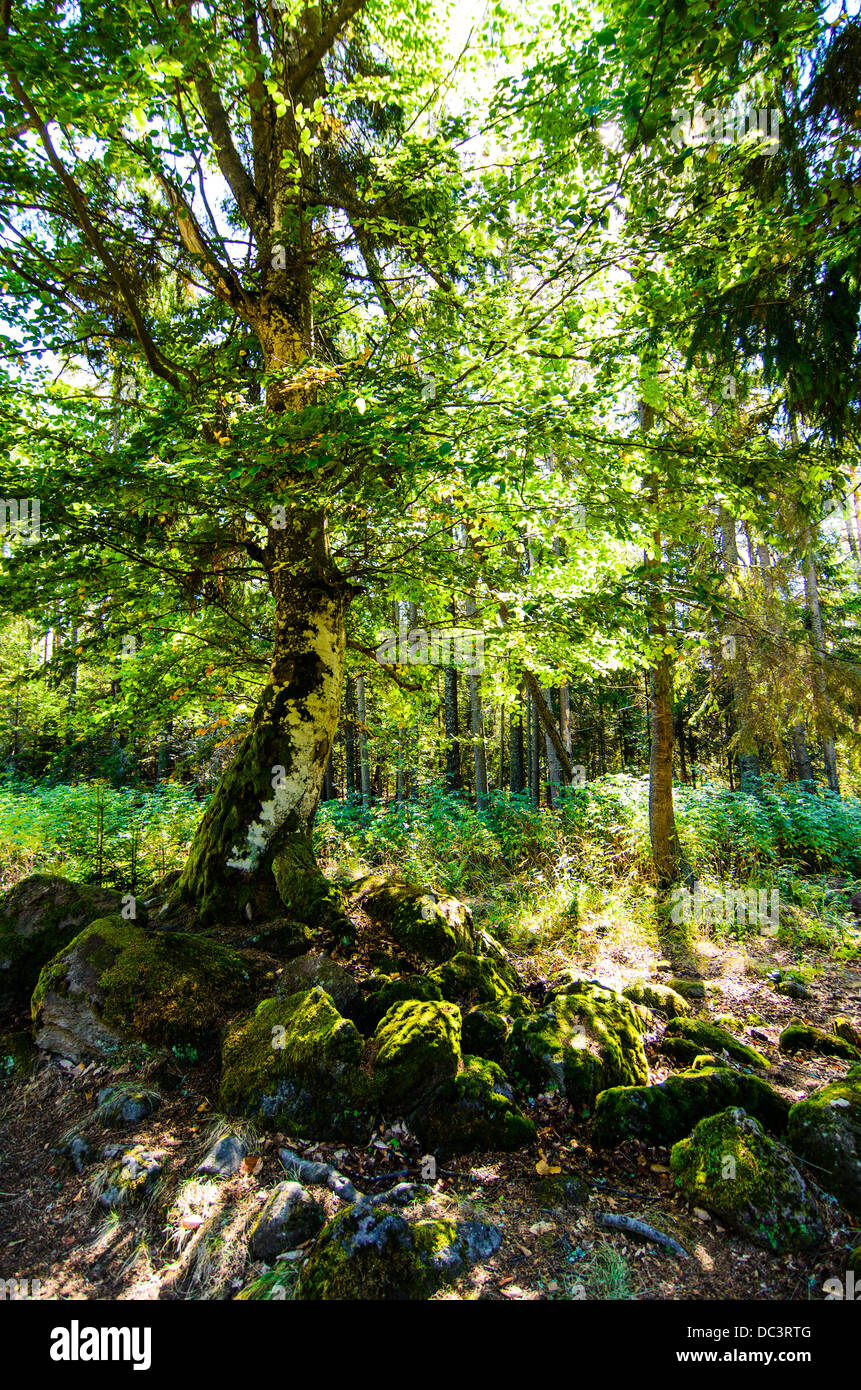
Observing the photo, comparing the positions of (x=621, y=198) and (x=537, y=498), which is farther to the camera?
(x=537, y=498)

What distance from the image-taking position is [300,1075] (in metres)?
3.45

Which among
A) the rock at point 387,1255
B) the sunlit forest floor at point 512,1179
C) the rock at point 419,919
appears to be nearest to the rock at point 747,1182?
the sunlit forest floor at point 512,1179

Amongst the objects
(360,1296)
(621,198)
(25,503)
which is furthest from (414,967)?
(621,198)

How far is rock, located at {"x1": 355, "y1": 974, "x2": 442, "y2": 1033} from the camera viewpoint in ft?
13.9

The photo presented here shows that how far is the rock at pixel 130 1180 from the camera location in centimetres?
277

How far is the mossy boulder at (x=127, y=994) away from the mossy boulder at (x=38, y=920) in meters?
0.52

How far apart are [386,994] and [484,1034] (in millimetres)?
773

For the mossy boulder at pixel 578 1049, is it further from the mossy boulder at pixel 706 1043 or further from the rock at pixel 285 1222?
the rock at pixel 285 1222

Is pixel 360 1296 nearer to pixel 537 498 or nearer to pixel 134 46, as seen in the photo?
pixel 537 498

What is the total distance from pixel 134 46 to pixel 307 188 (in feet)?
8.24

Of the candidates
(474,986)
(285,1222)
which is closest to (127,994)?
(285,1222)

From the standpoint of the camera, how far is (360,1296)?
2.26m

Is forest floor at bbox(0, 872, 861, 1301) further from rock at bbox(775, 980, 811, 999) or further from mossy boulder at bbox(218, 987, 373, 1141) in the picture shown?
rock at bbox(775, 980, 811, 999)

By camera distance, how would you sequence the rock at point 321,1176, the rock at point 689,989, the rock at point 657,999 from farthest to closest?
the rock at point 689,989, the rock at point 657,999, the rock at point 321,1176
